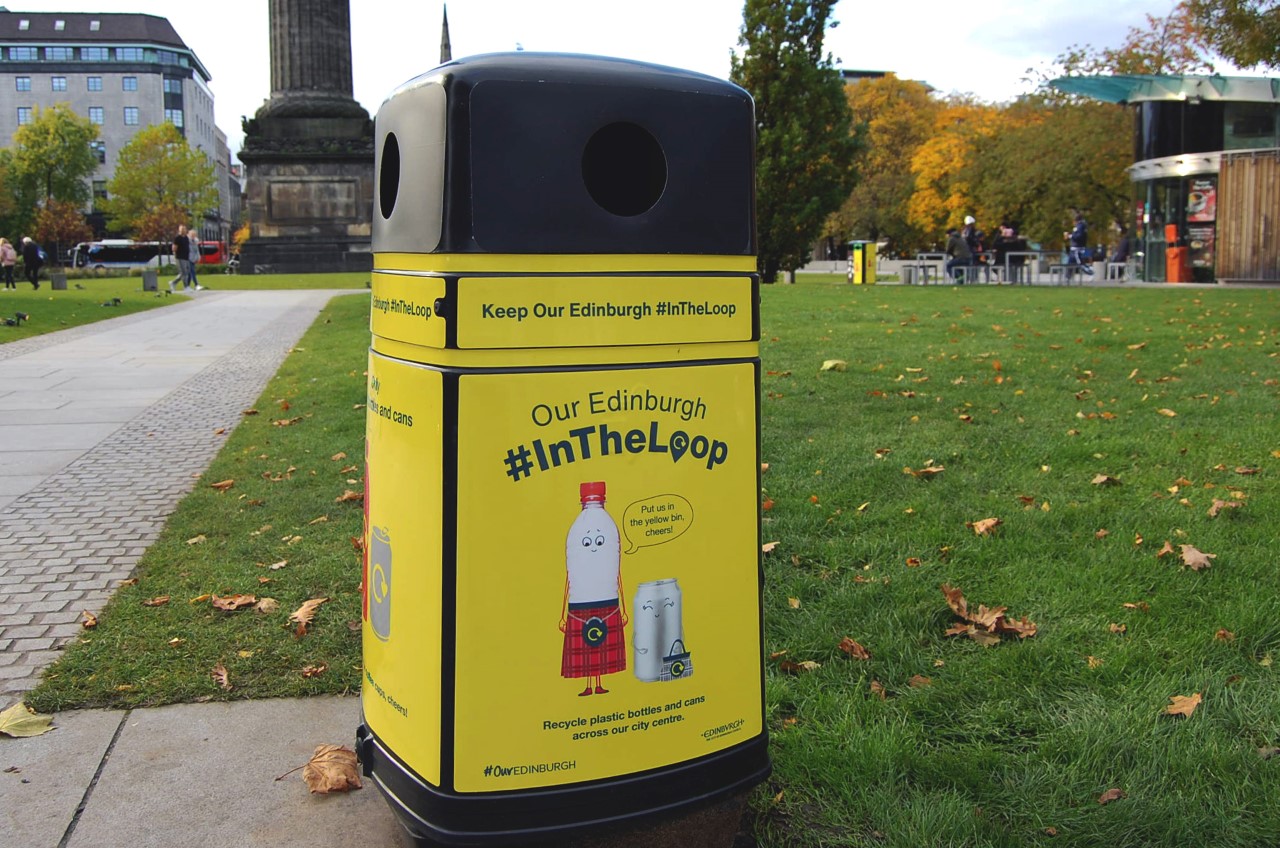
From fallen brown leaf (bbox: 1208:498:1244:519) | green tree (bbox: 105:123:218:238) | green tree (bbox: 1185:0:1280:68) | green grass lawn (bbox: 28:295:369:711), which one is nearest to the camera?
green grass lawn (bbox: 28:295:369:711)

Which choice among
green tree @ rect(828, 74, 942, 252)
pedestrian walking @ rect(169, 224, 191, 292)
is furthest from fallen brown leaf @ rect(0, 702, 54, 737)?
green tree @ rect(828, 74, 942, 252)

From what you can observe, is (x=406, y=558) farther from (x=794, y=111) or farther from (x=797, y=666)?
(x=794, y=111)

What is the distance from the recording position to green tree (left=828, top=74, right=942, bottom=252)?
203 feet

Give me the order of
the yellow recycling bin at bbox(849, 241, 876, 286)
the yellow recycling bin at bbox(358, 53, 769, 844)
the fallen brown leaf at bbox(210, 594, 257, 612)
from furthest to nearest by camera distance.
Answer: the yellow recycling bin at bbox(849, 241, 876, 286) < the fallen brown leaf at bbox(210, 594, 257, 612) < the yellow recycling bin at bbox(358, 53, 769, 844)

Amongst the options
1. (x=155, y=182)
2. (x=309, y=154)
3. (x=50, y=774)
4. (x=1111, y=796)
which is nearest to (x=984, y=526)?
(x=1111, y=796)

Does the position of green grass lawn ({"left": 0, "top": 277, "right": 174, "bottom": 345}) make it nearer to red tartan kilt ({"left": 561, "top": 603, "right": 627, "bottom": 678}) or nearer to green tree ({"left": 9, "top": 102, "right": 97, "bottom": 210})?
red tartan kilt ({"left": 561, "top": 603, "right": 627, "bottom": 678})

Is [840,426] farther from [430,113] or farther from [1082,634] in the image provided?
[430,113]

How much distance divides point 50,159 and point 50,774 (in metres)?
98.8

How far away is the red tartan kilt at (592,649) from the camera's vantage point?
2.38 m

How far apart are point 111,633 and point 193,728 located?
1054mm

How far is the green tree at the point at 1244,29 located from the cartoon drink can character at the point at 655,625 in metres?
Answer: 17.2

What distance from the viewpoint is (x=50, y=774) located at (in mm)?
3215

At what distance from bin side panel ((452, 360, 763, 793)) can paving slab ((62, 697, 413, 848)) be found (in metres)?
0.49

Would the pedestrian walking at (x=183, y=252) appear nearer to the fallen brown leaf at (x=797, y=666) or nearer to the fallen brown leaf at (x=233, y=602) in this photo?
the fallen brown leaf at (x=233, y=602)
